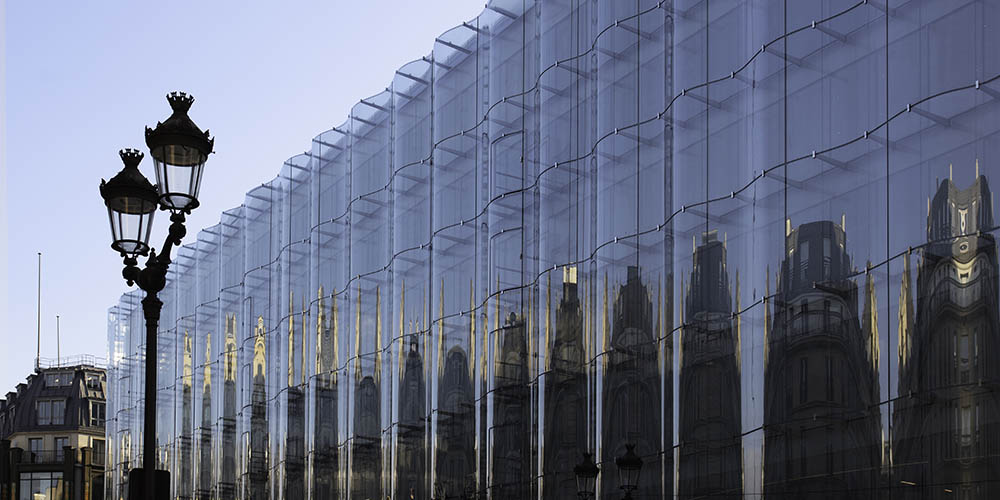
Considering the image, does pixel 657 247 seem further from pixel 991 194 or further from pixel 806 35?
pixel 991 194

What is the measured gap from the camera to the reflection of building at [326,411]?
1844 inches

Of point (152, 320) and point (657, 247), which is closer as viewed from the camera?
point (152, 320)

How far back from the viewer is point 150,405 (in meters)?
14.8

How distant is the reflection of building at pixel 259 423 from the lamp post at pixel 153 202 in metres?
36.3

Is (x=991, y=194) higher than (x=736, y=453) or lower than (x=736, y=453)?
higher

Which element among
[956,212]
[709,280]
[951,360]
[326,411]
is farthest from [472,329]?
[956,212]

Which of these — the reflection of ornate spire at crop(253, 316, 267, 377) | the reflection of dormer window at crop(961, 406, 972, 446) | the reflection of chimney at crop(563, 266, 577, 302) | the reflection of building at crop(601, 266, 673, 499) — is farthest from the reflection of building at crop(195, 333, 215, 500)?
the reflection of dormer window at crop(961, 406, 972, 446)

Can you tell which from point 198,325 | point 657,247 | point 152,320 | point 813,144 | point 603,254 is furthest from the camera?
point 198,325

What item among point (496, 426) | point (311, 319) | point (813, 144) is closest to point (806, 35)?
point (813, 144)

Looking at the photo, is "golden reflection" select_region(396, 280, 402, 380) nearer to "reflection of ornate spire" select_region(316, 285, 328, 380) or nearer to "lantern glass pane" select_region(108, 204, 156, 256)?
"reflection of ornate spire" select_region(316, 285, 328, 380)

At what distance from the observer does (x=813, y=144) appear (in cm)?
2580

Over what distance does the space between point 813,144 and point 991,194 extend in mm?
4262

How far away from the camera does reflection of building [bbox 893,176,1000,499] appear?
862 inches

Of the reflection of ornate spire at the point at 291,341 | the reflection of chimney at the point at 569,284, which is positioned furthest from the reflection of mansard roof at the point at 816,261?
the reflection of ornate spire at the point at 291,341
